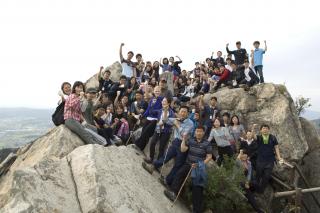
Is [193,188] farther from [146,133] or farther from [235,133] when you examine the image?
[235,133]

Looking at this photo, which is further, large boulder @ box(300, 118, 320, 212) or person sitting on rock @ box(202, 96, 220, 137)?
large boulder @ box(300, 118, 320, 212)

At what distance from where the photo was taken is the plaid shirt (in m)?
11.6

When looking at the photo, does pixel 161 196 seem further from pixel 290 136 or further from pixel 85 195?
pixel 290 136

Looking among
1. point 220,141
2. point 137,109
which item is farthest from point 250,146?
point 137,109

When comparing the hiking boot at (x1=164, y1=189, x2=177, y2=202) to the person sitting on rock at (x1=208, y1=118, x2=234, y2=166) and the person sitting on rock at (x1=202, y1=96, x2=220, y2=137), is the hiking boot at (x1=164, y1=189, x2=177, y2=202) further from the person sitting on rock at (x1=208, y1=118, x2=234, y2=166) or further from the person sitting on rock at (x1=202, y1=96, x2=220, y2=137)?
the person sitting on rock at (x1=202, y1=96, x2=220, y2=137)

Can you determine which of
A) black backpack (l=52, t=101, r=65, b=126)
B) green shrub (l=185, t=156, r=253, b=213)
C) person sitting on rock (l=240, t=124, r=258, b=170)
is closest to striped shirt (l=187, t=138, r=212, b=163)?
green shrub (l=185, t=156, r=253, b=213)

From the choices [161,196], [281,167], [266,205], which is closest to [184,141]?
[161,196]

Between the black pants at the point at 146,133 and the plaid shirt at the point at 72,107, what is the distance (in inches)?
106

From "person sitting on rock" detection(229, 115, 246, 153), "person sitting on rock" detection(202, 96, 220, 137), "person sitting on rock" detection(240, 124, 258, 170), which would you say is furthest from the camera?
"person sitting on rock" detection(202, 96, 220, 137)

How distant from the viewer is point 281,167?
651 inches

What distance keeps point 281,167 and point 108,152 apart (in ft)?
32.4

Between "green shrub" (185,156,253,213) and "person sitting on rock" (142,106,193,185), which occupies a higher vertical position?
"person sitting on rock" (142,106,193,185)

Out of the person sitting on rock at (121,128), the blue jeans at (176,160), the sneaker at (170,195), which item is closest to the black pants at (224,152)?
the blue jeans at (176,160)

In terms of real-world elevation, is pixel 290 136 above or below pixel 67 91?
below
